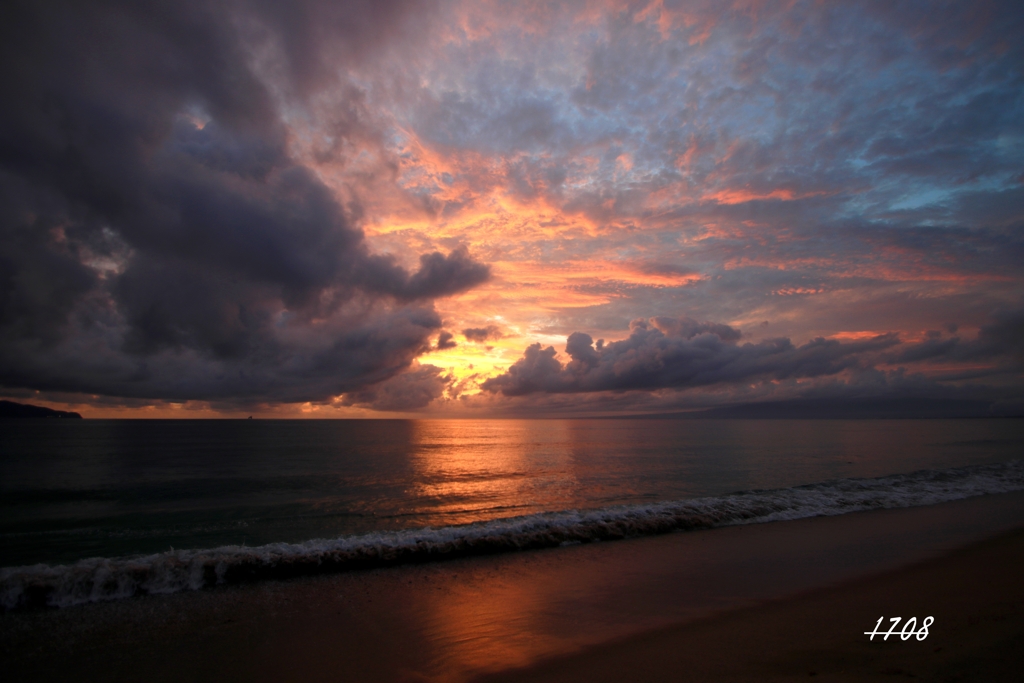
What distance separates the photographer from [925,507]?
66.9ft

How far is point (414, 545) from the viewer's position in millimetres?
13562

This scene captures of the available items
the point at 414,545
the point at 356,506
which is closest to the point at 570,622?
the point at 414,545

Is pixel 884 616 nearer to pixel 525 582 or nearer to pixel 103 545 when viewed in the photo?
pixel 525 582

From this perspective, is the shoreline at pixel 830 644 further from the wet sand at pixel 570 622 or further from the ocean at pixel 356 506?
the ocean at pixel 356 506

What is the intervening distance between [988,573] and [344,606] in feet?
51.4

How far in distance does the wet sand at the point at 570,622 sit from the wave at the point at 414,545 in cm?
76

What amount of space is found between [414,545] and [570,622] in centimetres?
649

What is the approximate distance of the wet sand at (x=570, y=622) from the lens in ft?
22.6

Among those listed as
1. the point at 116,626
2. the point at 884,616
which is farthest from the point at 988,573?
the point at 116,626

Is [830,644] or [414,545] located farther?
[414,545]

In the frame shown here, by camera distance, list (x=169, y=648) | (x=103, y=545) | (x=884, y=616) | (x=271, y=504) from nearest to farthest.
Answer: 1. (x=169, y=648)
2. (x=884, y=616)
3. (x=103, y=545)
4. (x=271, y=504)

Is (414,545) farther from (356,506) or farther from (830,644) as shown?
(830,644)

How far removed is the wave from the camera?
34.8 feet

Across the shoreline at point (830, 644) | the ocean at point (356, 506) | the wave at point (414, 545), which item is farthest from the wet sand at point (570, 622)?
the ocean at point (356, 506)
